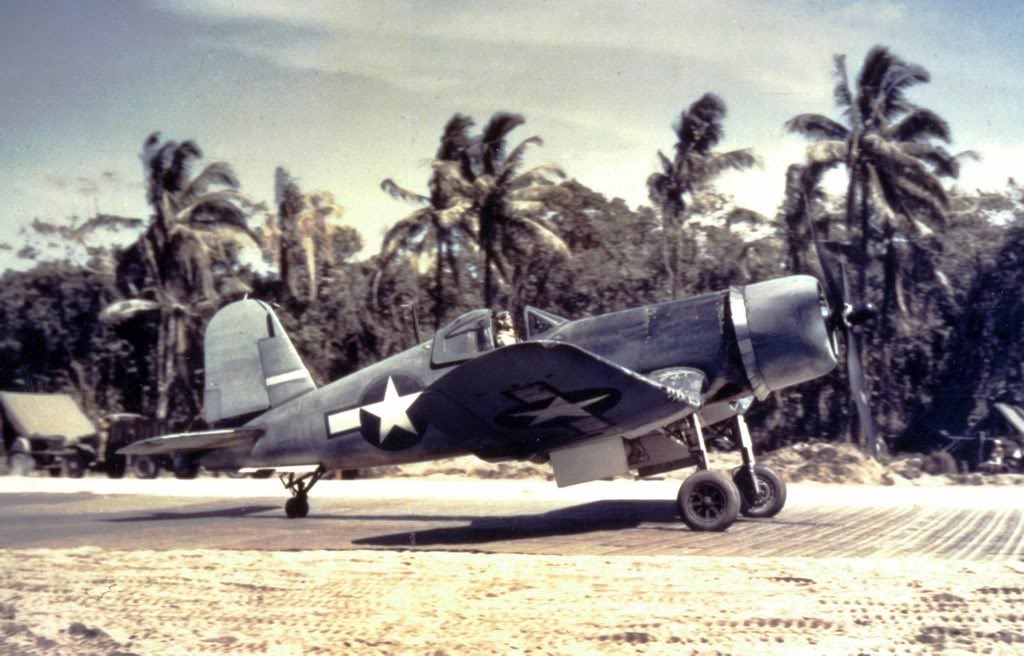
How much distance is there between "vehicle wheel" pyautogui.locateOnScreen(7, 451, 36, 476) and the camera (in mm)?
25328

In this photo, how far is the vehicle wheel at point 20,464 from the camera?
25.3 metres

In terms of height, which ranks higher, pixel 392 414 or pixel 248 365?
pixel 248 365

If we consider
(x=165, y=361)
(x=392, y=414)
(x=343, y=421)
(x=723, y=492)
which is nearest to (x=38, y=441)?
(x=165, y=361)

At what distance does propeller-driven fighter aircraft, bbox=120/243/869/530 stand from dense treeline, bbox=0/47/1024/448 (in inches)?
564

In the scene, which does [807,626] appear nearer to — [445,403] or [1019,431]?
[445,403]

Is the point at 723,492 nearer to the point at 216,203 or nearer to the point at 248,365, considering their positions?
the point at 248,365

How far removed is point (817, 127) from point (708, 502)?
21502 mm

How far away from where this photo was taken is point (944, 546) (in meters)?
8.17

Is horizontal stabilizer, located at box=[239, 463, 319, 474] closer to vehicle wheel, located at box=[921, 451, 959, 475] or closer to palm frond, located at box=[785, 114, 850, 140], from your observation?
vehicle wheel, located at box=[921, 451, 959, 475]

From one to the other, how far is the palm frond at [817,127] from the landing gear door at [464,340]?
20645 millimetres

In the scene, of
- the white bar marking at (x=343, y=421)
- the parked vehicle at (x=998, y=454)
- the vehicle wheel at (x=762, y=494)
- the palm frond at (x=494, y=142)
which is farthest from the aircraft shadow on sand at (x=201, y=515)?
the palm frond at (x=494, y=142)

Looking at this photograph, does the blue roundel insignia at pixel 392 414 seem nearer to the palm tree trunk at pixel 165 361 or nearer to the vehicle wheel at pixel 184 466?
the vehicle wheel at pixel 184 466

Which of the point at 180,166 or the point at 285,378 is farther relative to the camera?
the point at 180,166

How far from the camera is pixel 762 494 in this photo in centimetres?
1070
